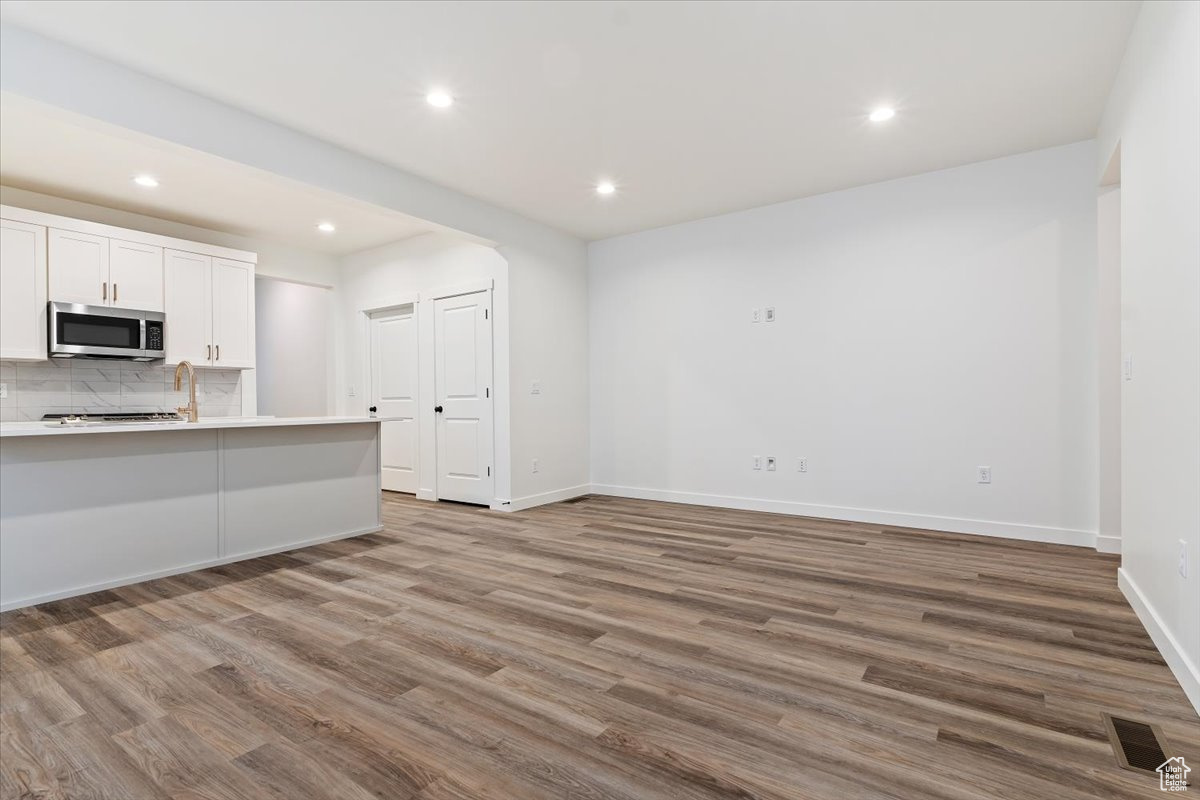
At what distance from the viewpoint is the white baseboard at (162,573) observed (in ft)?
9.61

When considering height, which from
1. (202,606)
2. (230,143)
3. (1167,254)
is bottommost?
(202,606)

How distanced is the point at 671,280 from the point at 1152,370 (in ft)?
12.7

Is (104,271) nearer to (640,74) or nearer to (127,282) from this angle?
(127,282)

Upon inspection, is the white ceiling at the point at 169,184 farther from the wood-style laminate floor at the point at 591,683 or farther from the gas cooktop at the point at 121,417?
the wood-style laminate floor at the point at 591,683

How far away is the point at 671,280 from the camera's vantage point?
18.8 ft

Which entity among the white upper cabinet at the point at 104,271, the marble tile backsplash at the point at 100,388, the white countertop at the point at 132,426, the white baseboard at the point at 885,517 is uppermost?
the white upper cabinet at the point at 104,271

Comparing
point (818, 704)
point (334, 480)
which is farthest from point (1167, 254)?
point (334, 480)

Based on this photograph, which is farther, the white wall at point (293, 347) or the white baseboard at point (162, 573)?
the white wall at point (293, 347)

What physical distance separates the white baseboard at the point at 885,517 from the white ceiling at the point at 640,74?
2675mm

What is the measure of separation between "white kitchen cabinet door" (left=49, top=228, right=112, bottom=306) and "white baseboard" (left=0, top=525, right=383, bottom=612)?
286 cm

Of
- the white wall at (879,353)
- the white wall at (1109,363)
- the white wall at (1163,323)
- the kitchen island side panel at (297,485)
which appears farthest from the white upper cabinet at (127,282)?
the white wall at (1109,363)

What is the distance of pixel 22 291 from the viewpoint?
447cm

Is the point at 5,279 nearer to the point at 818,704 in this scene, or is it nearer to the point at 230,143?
the point at 230,143

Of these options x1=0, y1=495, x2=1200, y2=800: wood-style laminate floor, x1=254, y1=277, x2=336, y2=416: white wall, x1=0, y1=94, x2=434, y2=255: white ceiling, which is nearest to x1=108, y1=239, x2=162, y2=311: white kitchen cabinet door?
x1=0, y1=94, x2=434, y2=255: white ceiling
